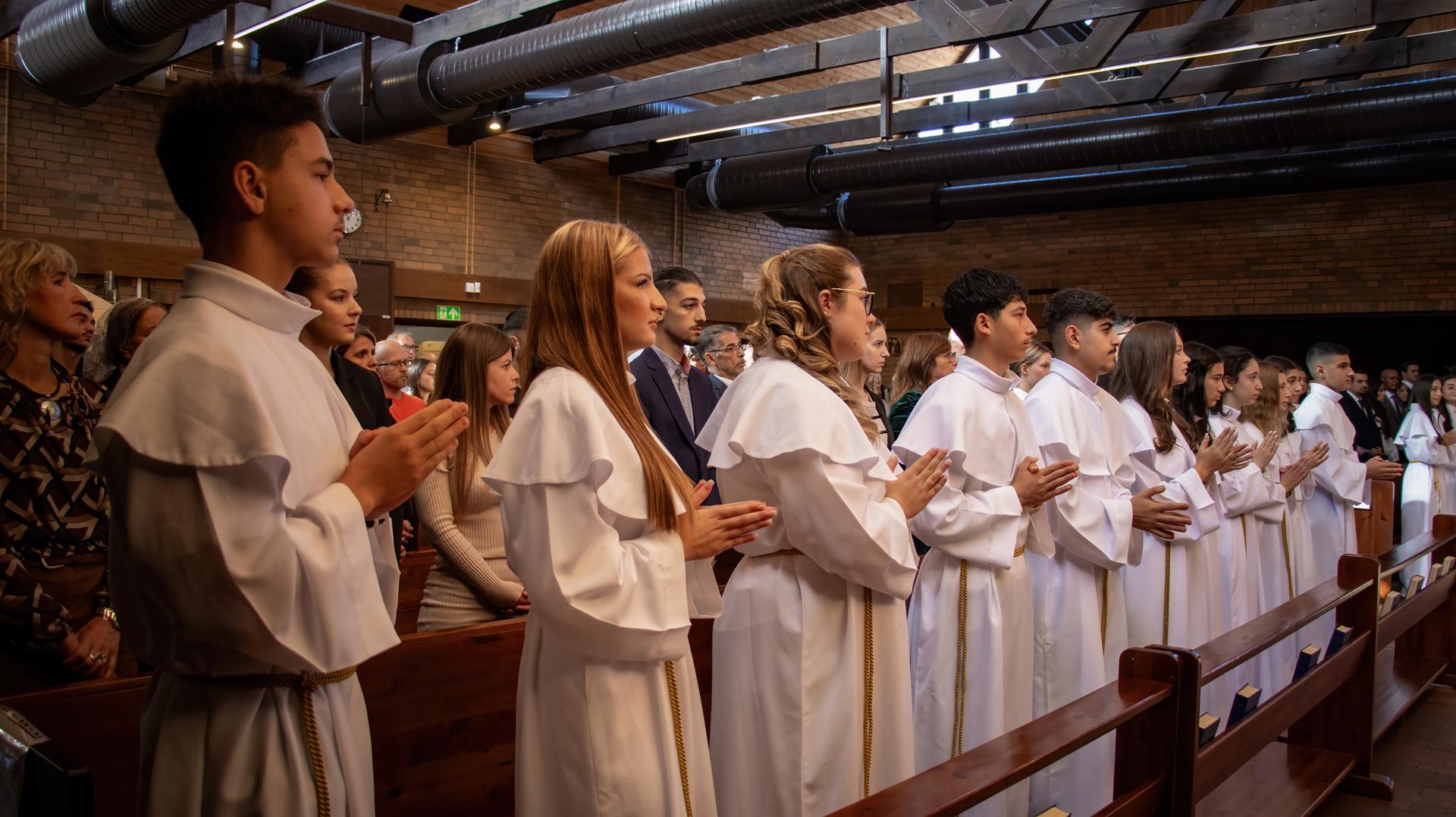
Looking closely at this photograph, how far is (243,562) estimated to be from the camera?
1521 millimetres

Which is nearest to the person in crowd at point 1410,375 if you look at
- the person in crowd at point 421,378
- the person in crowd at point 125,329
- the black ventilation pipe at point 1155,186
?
the black ventilation pipe at point 1155,186

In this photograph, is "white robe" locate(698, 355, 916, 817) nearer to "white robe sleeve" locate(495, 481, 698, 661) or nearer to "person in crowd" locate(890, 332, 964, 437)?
"white robe sleeve" locate(495, 481, 698, 661)

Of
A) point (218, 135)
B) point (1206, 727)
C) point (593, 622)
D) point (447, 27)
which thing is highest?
point (447, 27)

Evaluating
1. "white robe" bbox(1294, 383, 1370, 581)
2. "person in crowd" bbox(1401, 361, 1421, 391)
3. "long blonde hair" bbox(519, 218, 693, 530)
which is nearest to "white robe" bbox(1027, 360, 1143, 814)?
"long blonde hair" bbox(519, 218, 693, 530)

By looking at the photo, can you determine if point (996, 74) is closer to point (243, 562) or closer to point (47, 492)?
point (47, 492)

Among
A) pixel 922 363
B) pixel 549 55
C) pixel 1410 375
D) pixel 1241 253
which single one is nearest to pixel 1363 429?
pixel 1410 375

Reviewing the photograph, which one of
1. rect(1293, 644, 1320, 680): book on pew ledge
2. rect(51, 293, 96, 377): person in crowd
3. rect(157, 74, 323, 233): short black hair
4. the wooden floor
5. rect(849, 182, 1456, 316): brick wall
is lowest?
the wooden floor

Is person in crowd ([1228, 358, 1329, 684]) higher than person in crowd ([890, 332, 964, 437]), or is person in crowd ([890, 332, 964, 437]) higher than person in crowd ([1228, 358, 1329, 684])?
person in crowd ([890, 332, 964, 437])

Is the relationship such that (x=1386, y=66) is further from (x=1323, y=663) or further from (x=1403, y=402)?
(x=1323, y=663)

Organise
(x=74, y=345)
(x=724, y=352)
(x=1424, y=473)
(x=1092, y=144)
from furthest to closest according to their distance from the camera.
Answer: (x=1092, y=144)
(x=1424, y=473)
(x=724, y=352)
(x=74, y=345)

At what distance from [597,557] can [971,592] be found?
6.09 ft

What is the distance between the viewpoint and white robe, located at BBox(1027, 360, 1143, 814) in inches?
151

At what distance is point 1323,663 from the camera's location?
12.9ft

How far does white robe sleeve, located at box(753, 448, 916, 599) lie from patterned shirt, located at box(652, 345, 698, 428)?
76.2 inches
